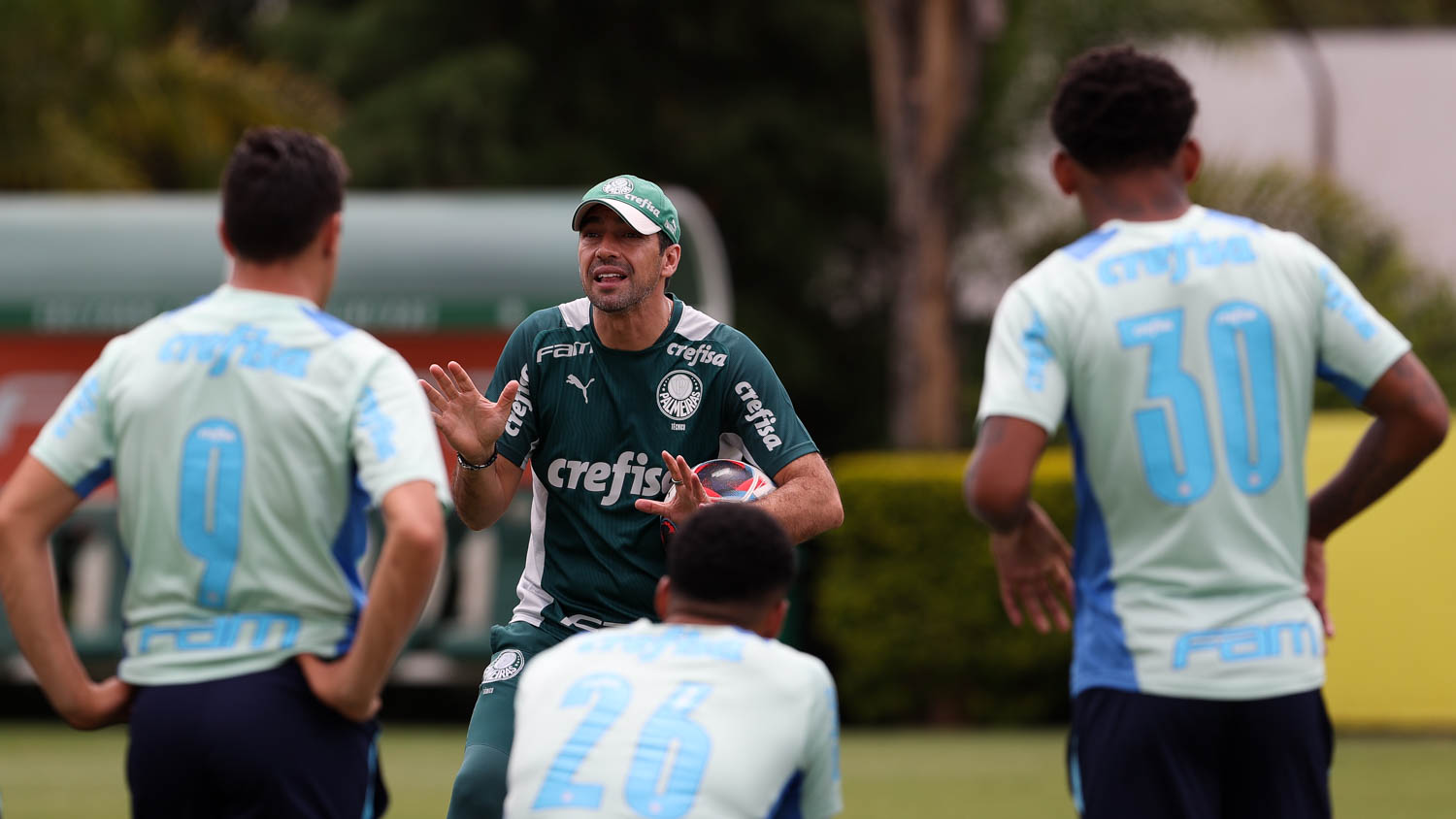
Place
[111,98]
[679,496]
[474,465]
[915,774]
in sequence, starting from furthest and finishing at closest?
[111,98] < [915,774] < [474,465] < [679,496]

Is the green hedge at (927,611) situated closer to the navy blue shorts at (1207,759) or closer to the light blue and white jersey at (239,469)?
the navy blue shorts at (1207,759)

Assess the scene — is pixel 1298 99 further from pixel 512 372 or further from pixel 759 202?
pixel 512 372

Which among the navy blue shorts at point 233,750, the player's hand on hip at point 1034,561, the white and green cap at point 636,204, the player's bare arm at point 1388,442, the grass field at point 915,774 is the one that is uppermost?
the white and green cap at point 636,204

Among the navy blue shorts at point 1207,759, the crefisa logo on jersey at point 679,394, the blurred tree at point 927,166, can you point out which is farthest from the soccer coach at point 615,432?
the blurred tree at point 927,166

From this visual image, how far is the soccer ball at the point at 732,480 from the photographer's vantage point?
5160 mm

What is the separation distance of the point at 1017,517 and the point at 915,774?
777cm

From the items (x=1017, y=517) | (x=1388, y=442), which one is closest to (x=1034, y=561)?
(x=1017, y=517)

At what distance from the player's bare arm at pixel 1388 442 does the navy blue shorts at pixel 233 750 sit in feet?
6.87

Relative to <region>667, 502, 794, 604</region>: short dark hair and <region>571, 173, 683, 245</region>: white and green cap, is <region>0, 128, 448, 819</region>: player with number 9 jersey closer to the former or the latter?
<region>667, 502, 794, 604</region>: short dark hair

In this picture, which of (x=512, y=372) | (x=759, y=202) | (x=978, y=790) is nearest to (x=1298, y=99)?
(x=759, y=202)

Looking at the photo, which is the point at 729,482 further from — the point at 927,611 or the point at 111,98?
the point at 111,98

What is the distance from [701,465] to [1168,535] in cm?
174

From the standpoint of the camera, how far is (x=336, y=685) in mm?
3721

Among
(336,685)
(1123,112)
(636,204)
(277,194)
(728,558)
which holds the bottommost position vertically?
(336,685)
